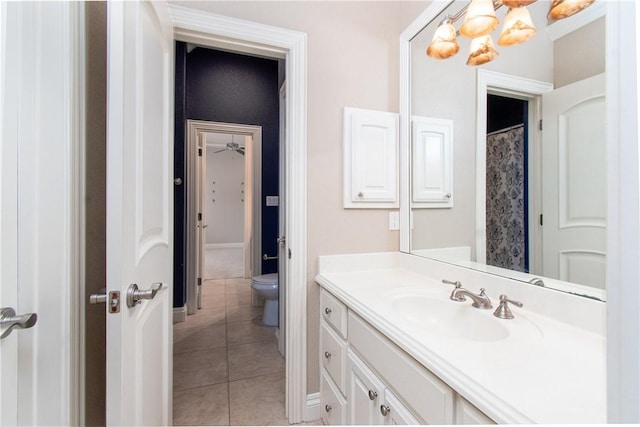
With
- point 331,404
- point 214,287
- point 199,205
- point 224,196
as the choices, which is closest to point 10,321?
point 331,404

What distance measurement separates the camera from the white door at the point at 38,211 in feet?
2.03

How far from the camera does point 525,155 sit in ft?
3.46

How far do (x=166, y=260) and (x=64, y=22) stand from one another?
89cm

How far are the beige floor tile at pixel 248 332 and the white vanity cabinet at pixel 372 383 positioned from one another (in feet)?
3.61

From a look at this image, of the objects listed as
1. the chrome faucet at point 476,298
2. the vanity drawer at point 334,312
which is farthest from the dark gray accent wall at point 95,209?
the chrome faucet at point 476,298

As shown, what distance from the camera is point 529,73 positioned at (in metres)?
1.03

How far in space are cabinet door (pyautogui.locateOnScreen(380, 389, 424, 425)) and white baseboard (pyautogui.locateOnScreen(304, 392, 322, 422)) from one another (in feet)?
2.48

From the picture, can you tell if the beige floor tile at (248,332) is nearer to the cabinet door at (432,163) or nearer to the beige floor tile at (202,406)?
the beige floor tile at (202,406)

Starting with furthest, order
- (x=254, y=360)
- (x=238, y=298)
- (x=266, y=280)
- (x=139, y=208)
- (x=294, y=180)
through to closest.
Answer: (x=238, y=298) < (x=266, y=280) < (x=254, y=360) < (x=294, y=180) < (x=139, y=208)

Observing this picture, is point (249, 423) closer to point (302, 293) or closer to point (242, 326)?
point (302, 293)

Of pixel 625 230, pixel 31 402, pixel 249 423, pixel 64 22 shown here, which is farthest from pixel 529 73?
pixel 249 423

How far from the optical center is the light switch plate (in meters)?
1.64

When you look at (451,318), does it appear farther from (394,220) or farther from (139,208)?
(139,208)

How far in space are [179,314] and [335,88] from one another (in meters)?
2.56
